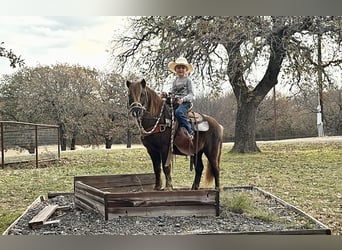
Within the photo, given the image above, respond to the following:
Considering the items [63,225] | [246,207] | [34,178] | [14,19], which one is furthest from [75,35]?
[246,207]

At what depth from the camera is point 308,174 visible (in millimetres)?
3777

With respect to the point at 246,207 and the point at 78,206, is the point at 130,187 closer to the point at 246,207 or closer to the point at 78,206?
the point at 78,206

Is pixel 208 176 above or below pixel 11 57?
below

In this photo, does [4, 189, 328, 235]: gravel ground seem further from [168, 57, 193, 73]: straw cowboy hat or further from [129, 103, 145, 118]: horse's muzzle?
[168, 57, 193, 73]: straw cowboy hat

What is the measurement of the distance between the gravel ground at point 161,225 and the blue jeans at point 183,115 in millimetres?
695

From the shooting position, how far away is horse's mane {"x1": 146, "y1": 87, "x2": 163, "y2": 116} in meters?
3.54

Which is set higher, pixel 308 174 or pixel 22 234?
pixel 308 174

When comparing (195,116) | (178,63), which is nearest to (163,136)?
(195,116)

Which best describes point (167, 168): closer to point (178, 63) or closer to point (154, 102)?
point (154, 102)

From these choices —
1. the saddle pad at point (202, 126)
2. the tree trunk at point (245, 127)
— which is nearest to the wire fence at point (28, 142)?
the saddle pad at point (202, 126)

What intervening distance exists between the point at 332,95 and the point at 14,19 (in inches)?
104

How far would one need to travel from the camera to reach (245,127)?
373 cm

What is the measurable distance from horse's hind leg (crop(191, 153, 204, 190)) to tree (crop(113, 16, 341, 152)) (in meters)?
0.30

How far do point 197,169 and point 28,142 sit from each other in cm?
140
